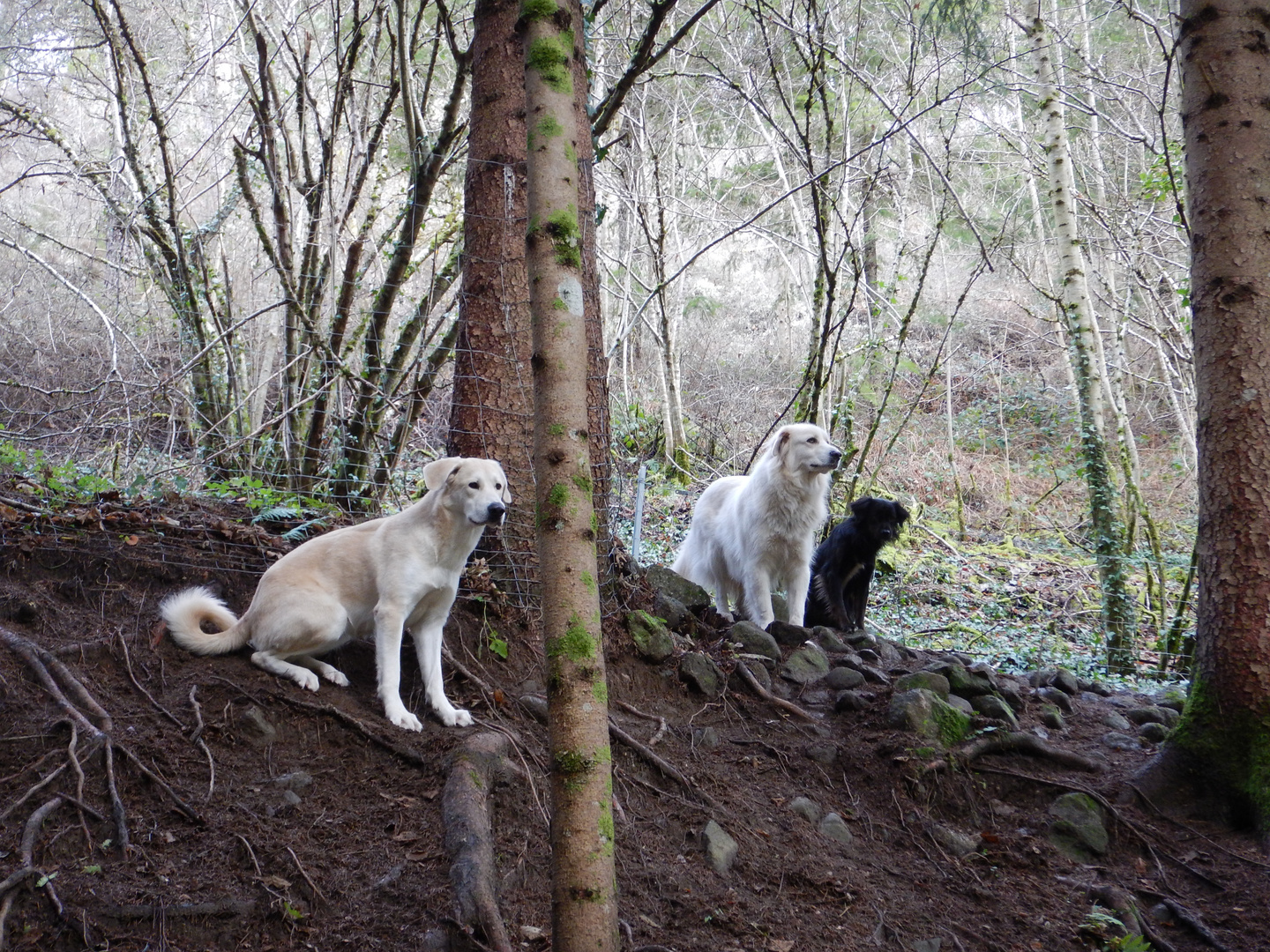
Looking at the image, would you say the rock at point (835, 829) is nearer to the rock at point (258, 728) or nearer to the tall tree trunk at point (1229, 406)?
the tall tree trunk at point (1229, 406)

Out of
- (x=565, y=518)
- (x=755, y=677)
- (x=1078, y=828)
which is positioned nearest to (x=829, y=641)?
(x=755, y=677)

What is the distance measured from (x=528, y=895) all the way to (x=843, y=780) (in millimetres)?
1750

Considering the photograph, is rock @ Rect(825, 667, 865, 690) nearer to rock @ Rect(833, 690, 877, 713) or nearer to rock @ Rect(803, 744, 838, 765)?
rock @ Rect(833, 690, 877, 713)

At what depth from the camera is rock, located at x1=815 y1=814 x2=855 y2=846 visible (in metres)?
3.47

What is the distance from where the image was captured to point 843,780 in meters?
3.86

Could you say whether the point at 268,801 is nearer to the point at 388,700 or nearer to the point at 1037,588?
the point at 388,700

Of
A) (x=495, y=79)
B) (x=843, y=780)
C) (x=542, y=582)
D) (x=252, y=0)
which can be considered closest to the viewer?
(x=542, y=582)

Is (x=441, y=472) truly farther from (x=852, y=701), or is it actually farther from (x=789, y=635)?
(x=789, y=635)

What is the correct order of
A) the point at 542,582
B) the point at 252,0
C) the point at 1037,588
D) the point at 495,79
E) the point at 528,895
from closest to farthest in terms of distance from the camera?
the point at 542,582 < the point at 528,895 < the point at 495,79 < the point at 252,0 < the point at 1037,588

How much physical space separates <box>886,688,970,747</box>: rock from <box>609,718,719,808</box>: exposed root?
1.15 m

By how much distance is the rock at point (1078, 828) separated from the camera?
3508 millimetres

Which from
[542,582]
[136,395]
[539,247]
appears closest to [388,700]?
[542,582]

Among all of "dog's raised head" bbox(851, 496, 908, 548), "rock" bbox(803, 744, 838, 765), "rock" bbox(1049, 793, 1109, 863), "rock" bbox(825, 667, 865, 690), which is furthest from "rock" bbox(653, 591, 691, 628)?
"dog's raised head" bbox(851, 496, 908, 548)

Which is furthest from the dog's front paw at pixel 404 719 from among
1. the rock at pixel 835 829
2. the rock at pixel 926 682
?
the rock at pixel 926 682
